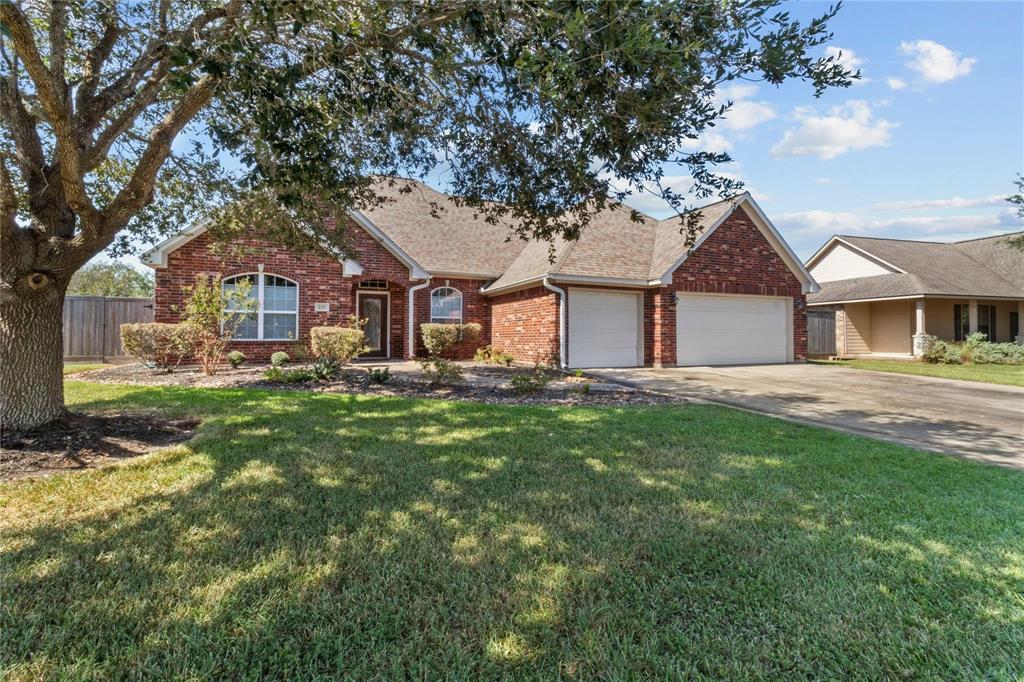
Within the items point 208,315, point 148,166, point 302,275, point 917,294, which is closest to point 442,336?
point 302,275

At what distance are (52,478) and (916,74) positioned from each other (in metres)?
12.0

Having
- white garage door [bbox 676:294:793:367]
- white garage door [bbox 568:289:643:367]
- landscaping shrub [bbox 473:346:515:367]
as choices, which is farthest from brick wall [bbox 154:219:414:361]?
white garage door [bbox 676:294:793:367]

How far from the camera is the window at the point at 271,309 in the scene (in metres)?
13.2

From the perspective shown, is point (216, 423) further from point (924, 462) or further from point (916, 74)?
point (916, 74)

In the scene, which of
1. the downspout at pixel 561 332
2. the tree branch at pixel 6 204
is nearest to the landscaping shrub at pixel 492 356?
the downspout at pixel 561 332

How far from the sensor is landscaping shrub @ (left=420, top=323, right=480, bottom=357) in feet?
48.3

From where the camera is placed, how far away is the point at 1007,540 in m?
3.12

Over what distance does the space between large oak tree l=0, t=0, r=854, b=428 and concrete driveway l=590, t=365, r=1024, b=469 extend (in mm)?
4105

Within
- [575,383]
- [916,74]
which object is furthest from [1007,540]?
[916,74]

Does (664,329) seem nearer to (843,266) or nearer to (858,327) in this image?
(858,327)

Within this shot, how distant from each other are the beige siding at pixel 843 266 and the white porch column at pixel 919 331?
259cm

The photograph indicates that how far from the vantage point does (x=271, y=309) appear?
13.5 m

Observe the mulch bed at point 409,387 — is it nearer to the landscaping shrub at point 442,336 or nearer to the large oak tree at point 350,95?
the large oak tree at point 350,95

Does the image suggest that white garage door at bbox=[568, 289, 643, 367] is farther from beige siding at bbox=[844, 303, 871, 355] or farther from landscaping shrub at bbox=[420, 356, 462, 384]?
beige siding at bbox=[844, 303, 871, 355]
